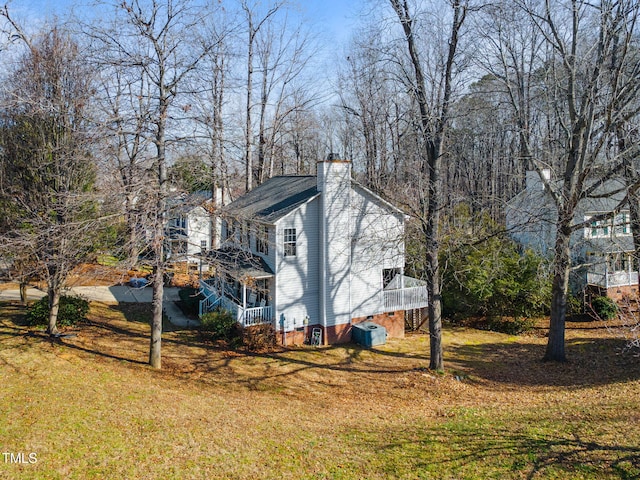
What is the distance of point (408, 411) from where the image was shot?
37.7 feet

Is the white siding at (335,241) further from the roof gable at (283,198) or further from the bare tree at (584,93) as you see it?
the bare tree at (584,93)

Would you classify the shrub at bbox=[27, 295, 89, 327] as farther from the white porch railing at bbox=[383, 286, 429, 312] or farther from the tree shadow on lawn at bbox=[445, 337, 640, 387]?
the tree shadow on lawn at bbox=[445, 337, 640, 387]

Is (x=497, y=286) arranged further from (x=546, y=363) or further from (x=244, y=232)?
(x=244, y=232)

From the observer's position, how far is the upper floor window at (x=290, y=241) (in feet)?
57.9

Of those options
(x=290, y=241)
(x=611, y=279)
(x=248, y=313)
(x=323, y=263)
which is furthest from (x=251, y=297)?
(x=611, y=279)

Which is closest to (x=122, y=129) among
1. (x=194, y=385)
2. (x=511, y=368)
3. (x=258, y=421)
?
(x=194, y=385)

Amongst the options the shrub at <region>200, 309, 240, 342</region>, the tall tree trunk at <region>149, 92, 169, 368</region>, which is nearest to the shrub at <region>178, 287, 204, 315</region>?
the shrub at <region>200, 309, 240, 342</region>

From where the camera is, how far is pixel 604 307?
22.4 metres

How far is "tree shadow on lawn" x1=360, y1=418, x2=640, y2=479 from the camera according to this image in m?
7.80

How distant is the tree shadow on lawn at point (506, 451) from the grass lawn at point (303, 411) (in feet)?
0.12

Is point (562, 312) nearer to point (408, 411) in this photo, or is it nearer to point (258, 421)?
point (408, 411)

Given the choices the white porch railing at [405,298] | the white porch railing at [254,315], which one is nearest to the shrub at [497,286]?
the white porch railing at [405,298]

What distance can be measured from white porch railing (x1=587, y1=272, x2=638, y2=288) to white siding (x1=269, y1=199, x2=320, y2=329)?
52.7 feet

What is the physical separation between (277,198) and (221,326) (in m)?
6.62
